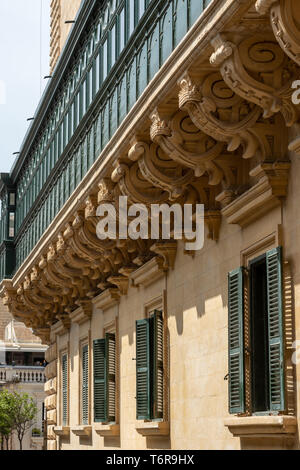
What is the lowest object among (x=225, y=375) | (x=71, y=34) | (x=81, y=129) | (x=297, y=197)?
(x=225, y=375)

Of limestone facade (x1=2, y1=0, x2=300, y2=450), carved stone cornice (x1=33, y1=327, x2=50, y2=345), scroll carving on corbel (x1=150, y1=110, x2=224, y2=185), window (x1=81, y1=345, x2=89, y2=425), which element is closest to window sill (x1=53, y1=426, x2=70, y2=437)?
window (x1=81, y1=345, x2=89, y2=425)

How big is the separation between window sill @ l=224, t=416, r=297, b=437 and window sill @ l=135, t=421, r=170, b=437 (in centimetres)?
422

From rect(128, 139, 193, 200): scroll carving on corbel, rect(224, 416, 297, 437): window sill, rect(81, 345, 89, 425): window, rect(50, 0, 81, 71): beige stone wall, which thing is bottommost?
rect(224, 416, 297, 437): window sill

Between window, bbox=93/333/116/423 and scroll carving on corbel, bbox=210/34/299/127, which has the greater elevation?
scroll carving on corbel, bbox=210/34/299/127

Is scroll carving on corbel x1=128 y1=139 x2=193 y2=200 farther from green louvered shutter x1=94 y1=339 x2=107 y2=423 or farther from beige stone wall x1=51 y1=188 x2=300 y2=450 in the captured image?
green louvered shutter x1=94 y1=339 x2=107 y2=423

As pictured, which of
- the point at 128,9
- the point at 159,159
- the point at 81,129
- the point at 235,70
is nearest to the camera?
the point at 235,70

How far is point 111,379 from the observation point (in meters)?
27.4

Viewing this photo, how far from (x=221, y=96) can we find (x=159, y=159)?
10.1 feet

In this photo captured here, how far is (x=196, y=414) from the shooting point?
20469mm

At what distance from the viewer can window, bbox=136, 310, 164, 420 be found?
2291 cm

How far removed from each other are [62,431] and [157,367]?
38.8ft

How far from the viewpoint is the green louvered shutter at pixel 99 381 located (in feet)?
90.9
